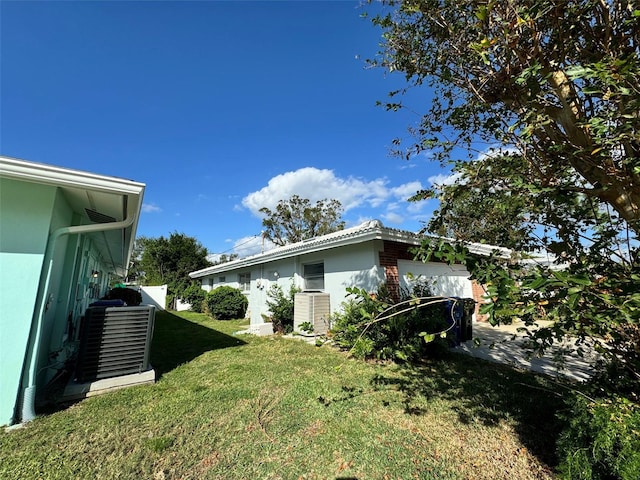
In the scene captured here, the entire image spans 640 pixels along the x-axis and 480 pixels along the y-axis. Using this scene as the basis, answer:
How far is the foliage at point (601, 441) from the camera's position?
1.69 m

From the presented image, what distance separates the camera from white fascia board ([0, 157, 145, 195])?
296cm

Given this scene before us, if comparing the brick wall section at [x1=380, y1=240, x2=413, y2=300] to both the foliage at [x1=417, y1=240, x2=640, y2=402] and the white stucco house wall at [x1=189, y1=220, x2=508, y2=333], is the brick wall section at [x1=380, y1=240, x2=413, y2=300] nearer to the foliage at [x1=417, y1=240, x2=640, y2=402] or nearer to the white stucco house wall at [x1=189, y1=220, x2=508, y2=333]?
the white stucco house wall at [x1=189, y1=220, x2=508, y2=333]

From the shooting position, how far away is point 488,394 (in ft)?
13.2

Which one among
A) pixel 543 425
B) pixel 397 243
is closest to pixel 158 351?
pixel 397 243

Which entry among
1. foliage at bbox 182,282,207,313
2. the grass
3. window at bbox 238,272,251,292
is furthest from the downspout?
foliage at bbox 182,282,207,313

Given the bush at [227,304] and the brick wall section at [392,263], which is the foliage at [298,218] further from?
the brick wall section at [392,263]

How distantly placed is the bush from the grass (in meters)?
9.33

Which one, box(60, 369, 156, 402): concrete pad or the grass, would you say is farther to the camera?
box(60, 369, 156, 402): concrete pad

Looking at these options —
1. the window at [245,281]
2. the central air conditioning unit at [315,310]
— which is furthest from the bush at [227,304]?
the central air conditioning unit at [315,310]

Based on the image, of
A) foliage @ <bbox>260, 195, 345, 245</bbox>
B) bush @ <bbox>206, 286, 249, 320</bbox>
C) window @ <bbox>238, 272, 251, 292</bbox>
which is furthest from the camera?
foliage @ <bbox>260, 195, 345, 245</bbox>

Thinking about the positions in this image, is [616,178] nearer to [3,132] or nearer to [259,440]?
[259,440]

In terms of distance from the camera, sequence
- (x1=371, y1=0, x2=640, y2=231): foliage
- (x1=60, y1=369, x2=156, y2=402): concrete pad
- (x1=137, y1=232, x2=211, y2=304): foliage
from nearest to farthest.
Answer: (x1=371, y1=0, x2=640, y2=231): foliage
(x1=60, y1=369, x2=156, y2=402): concrete pad
(x1=137, y1=232, x2=211, y2=304): foliage

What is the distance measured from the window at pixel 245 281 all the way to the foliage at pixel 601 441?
46.6 ft

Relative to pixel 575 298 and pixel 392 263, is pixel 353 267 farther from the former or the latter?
pixel 575 298
